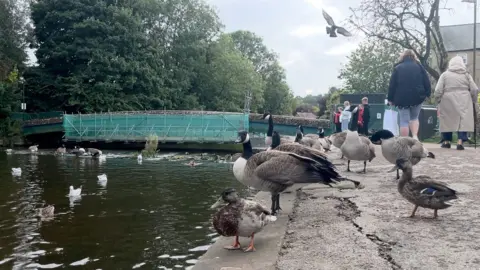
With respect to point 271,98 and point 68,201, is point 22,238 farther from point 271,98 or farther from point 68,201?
point 271,98

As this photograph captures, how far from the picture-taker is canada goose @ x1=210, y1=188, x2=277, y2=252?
537 centimetres

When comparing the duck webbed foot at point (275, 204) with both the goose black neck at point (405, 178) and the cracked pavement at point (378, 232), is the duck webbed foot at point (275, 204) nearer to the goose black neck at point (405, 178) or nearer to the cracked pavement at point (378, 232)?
the cracked pavement at point (378, 232)

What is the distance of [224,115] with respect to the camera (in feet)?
129

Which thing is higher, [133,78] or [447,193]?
[133,78]

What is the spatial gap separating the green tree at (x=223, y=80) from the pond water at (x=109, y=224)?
47408 millimetres

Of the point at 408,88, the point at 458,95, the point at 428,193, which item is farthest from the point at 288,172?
the point at 458,95

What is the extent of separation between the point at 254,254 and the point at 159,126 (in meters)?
35.9

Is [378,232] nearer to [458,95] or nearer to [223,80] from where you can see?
[458,95]

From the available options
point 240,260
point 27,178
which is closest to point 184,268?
point 240,260

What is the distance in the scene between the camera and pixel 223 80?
65.6m

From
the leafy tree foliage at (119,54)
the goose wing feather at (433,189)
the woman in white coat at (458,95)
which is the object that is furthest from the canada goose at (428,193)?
the leafy tree foliage at (119,54)

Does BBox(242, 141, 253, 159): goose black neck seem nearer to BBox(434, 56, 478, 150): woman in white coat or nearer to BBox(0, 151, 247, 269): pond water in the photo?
BBox(0, 151, 247, 269): pond water

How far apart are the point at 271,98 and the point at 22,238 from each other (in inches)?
3356

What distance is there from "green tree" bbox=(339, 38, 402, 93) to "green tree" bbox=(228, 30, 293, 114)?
2987 centimetres
